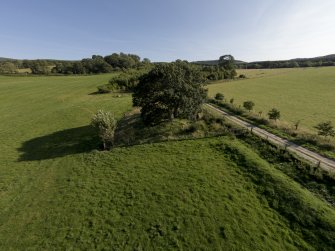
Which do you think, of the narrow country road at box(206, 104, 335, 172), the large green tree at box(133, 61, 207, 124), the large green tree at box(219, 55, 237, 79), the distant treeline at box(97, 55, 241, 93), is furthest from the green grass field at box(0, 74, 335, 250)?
the large green tree at box(219, 55, 237, 79)

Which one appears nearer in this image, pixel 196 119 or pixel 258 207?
pixel 258 207

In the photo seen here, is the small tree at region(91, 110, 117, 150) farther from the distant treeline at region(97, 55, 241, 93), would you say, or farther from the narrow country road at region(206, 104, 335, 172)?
the narrow country road at region(206, 104, 335, 172)

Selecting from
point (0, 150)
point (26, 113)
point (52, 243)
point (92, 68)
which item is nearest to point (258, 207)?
point (52, 243)

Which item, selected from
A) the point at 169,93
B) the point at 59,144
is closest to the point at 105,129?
the point at 59,144

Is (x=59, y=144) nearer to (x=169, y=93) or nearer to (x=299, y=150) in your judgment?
(x=169, y=93)

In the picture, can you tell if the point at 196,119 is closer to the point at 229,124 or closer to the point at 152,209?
the point at 229,124

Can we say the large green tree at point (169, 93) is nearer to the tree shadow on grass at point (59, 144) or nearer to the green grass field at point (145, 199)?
the green grass field at point (145, 199)
